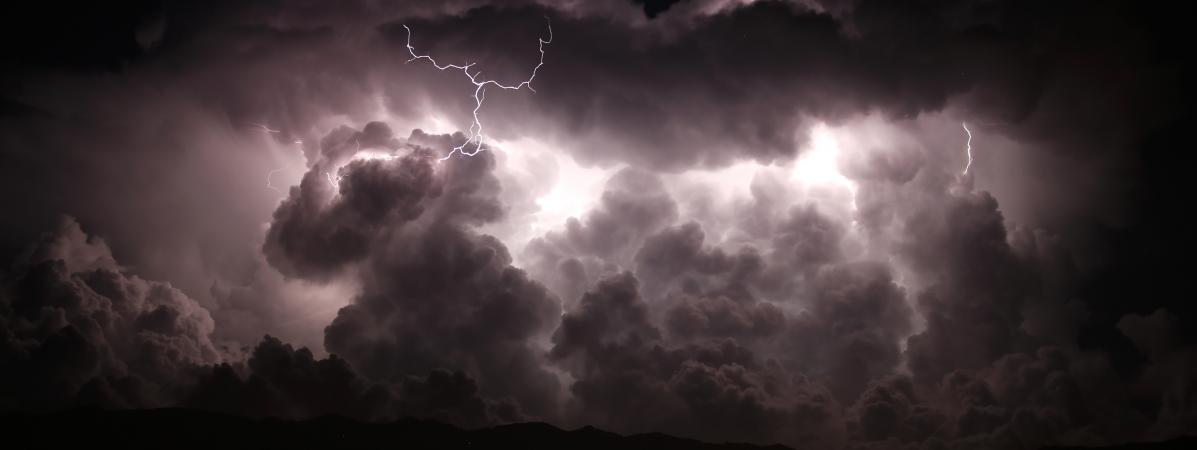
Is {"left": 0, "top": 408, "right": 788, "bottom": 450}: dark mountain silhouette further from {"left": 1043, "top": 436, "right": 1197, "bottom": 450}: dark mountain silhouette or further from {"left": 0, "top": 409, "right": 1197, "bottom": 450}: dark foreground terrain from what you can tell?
{"left": 1043, "top": 436, "right": 1197, "bottom": 450}: dark mountain silhouette

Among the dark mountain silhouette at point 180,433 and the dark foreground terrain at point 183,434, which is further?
the dark mountain silhouette at point 180,433

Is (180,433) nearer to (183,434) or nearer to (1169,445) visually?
(183,434)

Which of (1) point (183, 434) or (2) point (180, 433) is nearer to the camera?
(1) point (183, 434)

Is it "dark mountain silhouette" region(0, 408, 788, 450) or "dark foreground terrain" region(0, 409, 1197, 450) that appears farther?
"dark mountain silhouette" region(0, 408, 788, 450)

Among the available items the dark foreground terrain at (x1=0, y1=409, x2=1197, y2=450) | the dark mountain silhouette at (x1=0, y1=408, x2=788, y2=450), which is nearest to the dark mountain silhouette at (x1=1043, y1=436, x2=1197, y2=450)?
the dark foreground terrain at (x1=0, y1=409, x2=1197, y2=450)

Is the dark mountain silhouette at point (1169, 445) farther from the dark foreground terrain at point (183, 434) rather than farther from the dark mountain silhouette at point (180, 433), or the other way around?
the dark mountain silhouette at point (180, 433)

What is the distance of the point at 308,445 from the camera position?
18500cm

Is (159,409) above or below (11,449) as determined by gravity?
above

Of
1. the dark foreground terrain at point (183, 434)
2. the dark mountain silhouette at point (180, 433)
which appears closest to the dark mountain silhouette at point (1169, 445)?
the dark foreground terrain at point (183, 434)

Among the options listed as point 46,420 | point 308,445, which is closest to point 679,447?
point 308,445

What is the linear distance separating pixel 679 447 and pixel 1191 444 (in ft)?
340

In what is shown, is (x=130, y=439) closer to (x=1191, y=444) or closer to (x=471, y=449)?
(x=471, y=449)

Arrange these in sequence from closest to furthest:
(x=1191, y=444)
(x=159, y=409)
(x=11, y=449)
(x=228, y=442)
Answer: (x=1191, y=444)
(x=11, y=449)
(x=228, y=442)
(x=159, y=409)

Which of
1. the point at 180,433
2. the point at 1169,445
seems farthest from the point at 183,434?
the point at 1169,445
